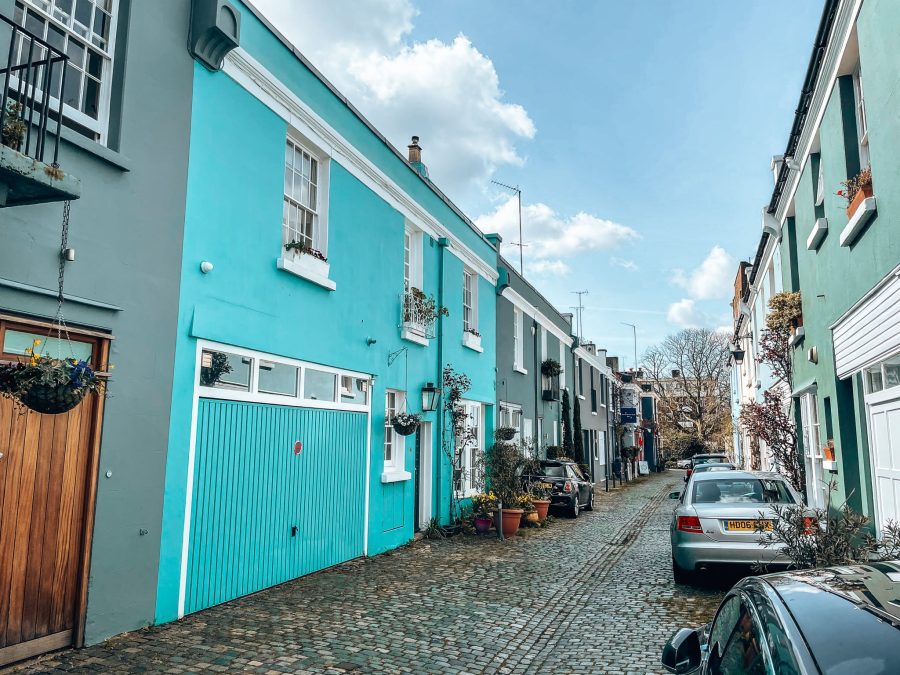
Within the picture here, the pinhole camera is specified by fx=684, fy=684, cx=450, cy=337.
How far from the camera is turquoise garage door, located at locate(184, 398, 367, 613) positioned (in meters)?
7.21

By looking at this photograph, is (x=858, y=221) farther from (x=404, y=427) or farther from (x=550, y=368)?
(x=550, y=368)

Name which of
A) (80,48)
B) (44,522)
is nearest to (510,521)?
(44,522)

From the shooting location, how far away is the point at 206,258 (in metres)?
7.36

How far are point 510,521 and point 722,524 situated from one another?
19.0 feet

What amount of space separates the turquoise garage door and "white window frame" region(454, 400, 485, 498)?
4901mm

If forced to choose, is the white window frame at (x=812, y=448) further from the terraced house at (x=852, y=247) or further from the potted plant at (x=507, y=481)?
the potted plant at (x=507, y=481)

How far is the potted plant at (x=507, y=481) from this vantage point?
44.7 ft

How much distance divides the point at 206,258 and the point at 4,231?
89.5 inches

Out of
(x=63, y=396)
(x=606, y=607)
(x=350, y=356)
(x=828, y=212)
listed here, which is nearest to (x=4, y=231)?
(x=63, y=396)

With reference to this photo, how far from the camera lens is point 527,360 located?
2133 cm

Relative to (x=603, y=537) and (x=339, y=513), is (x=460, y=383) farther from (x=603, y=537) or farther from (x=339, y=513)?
(x=339, y=513)

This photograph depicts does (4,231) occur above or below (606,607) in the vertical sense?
above

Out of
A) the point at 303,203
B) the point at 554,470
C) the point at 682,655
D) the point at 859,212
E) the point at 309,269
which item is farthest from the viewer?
the point at 554,470

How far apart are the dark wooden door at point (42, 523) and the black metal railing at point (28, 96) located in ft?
6.60
